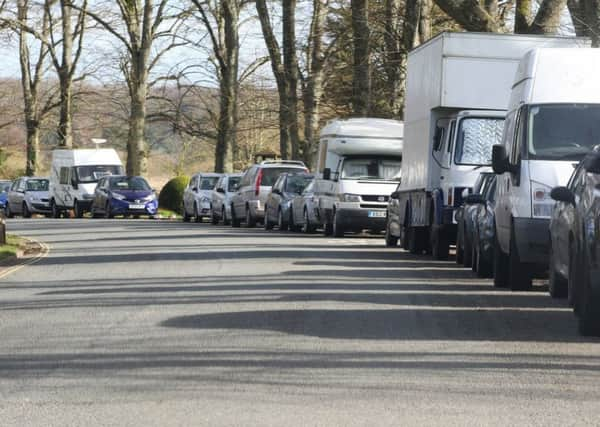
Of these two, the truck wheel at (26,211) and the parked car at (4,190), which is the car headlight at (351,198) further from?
the parked car at (4,190)

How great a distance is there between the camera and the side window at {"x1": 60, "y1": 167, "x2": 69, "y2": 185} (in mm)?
55719

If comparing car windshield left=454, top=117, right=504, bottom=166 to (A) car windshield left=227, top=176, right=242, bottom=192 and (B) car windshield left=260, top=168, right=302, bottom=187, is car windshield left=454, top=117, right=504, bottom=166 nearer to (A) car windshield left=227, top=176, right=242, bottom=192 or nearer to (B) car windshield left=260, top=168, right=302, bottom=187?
(B) car windshield left=260, top=168, right=302, bottom=187

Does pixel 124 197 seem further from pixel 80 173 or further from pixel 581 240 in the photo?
pixel 581 240

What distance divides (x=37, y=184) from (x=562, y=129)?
4629 cm

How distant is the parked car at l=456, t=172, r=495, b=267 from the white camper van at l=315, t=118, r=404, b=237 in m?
9.57

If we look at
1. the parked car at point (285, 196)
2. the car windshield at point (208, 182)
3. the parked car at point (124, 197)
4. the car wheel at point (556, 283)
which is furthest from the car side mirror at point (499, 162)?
the parked car at point (124, 197)

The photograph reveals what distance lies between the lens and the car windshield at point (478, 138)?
2205cm

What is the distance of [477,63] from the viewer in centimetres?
2233

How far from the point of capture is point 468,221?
20.2m

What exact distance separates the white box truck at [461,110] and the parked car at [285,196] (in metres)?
12.8

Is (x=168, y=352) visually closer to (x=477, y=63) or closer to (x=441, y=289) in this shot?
(x=441, y=289)

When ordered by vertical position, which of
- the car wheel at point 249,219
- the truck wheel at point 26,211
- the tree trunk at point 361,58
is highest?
the tree trunk at point 361,58

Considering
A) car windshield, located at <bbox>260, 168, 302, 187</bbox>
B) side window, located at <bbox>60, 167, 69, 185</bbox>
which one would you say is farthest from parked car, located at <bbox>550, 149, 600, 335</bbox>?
side window, located at <bbox>60, 167, 69, 185</bbox>

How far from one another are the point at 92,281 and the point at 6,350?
24.0ft
